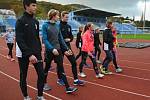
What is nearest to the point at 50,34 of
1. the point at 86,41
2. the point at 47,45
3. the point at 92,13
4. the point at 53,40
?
the point at 53,40

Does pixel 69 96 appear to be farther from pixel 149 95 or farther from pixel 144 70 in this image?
pixel 144 70

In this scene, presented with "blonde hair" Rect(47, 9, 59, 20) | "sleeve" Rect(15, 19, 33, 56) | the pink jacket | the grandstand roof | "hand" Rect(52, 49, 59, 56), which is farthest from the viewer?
the grandstand roof

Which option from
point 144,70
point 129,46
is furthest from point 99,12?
point 144,70

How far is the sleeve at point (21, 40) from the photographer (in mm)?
6543

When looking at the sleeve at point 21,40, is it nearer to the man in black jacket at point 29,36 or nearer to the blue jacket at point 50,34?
the man in black jacket at point 29,36

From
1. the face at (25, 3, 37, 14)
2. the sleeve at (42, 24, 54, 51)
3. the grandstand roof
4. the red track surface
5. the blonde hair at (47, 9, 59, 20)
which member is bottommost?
the red track surface

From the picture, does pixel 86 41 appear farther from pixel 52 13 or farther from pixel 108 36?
pixel 52 13

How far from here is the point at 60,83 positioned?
368 inches

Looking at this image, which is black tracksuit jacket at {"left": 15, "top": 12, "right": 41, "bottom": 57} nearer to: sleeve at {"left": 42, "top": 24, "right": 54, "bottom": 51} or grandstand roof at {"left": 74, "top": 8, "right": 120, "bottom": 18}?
sleeve at {"left": 42, "top": 24, "right": 54, "bottom": 51}

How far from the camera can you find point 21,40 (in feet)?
21.5

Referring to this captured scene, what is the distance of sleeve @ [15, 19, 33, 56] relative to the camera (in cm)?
654

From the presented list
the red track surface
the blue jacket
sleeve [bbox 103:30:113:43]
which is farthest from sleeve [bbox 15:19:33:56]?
sleeve [bbox 103:30:113:43]

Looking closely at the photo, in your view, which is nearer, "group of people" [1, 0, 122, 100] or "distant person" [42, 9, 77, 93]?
"group of people" [1, 0, 122, 100]

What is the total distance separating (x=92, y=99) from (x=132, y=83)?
228 centimetres
